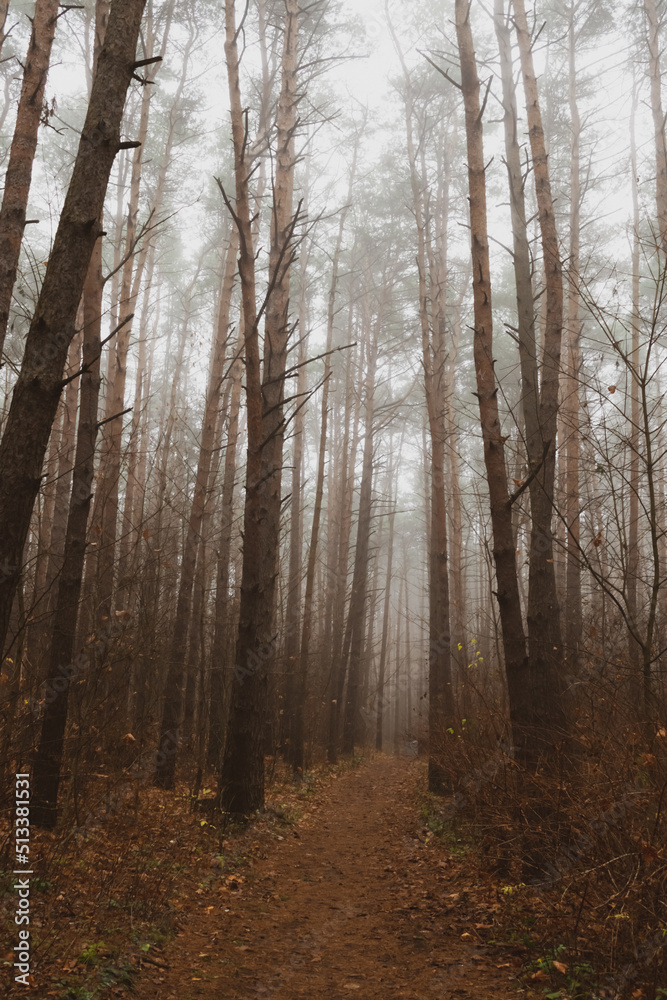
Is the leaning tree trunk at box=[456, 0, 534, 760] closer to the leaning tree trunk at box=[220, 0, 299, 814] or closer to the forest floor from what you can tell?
the forest floor

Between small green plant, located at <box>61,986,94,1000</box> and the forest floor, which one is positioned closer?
small green plant, located at <box>61,986,94,1000</box>

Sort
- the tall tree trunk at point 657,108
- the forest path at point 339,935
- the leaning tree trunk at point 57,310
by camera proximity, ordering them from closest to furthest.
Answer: the leaning tree trunk at point 57,310
the forest path at point 339,935
the tall tree trunk at point 657,108

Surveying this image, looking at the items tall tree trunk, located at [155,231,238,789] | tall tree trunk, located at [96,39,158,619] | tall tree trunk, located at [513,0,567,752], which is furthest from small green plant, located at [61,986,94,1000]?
tall tree trunk, located at [155,231,238,789]

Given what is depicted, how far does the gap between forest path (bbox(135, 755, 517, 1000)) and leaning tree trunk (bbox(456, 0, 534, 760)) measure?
4.63 feet

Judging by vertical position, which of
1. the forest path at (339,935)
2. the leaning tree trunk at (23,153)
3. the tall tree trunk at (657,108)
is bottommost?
the forest path at (339,935)

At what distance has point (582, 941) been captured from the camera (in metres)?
3.48

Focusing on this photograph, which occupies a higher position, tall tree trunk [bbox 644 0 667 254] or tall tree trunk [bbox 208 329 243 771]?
tall tree trunk [bbox 644 0 667 254]

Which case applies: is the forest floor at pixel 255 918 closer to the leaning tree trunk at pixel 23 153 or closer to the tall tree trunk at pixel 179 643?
the tall tree trunk at pixel 179 643

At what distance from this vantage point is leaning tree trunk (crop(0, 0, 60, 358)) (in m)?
5.81

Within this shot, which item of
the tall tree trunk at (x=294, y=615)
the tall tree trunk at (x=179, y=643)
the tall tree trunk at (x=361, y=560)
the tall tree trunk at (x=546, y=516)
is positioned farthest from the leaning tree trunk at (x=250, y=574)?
the tall tree trunk at (x=361, y=560)

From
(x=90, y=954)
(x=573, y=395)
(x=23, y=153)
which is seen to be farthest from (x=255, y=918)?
(x=573, y=395)

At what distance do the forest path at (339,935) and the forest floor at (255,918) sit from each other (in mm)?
12

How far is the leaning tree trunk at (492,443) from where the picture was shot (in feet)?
17.4

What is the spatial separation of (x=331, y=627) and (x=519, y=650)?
14.2m
